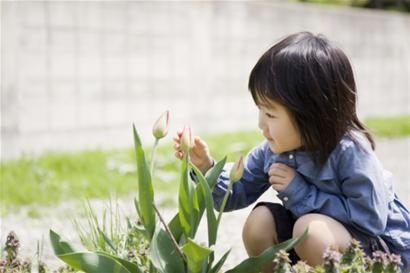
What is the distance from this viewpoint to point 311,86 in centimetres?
237

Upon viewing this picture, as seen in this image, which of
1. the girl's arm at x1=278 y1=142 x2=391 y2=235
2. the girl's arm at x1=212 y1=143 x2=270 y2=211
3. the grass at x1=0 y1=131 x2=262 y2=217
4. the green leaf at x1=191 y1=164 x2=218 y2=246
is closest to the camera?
the green leaf at x1=191 y1=164 x2=218 y2=246

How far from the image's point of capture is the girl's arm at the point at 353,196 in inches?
91.9

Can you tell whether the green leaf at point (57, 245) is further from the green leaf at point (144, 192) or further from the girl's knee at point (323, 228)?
the girl's knee at point (323, 228)

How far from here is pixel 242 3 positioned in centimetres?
785

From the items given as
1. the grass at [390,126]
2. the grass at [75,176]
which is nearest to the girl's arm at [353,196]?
the grass at [75,176]

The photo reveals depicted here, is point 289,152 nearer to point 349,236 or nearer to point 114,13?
point 349,236

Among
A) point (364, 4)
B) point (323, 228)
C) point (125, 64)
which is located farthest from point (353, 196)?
point (364, 4)

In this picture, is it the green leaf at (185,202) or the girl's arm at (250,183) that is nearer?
the green leaf at (185,202)

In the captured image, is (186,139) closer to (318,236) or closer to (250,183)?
(318,236)

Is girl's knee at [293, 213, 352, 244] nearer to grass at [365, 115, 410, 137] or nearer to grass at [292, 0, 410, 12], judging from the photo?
grass at [365, 115, 410, 137]

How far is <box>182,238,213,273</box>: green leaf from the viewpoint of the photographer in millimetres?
1937

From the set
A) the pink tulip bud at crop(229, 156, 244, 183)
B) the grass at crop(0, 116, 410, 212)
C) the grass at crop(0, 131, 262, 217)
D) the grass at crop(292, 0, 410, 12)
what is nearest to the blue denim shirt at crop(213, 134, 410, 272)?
the pink tulip bud at crop(229, 156, 244, 183)

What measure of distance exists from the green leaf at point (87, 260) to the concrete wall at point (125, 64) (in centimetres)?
378

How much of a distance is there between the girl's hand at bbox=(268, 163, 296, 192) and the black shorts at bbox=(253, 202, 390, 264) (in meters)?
0.16
